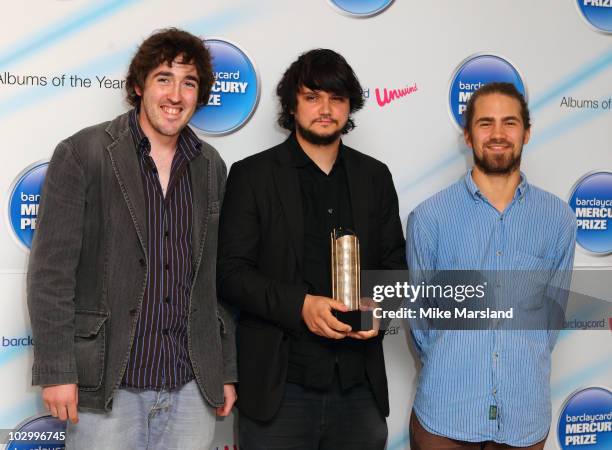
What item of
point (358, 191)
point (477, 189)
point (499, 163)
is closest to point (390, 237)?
point (358, 191)

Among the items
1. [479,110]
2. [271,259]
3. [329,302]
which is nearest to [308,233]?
[271,259]

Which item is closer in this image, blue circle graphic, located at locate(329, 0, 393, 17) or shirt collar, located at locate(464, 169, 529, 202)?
shirt collar, located at locate(464, 169, 529, 202)

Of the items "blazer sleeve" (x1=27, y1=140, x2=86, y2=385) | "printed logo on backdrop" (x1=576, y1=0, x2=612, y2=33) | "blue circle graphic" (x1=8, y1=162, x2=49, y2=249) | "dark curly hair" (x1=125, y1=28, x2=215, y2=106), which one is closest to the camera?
"blazer sleeve" (x1=27, y1=140, x2=86, y2=385)

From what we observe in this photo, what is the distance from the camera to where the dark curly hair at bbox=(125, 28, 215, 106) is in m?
2.02

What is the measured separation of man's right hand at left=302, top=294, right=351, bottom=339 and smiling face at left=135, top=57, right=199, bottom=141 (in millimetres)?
643

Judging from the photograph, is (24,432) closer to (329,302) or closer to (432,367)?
(329,302)

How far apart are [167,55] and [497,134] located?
109 centimetres

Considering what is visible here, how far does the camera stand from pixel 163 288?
1932 millimetres

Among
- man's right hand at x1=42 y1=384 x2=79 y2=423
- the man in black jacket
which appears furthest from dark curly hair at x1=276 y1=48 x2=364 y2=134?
man's right hand at x1=42 y1=384 x2=79 y2=423

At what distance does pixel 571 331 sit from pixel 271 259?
1.62 m

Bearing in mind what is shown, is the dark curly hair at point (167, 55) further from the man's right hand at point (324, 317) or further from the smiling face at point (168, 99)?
the man's right hand at point (324, 317)

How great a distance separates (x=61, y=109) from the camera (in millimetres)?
2422

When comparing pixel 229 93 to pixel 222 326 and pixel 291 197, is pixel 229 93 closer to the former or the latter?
pixel 291 197

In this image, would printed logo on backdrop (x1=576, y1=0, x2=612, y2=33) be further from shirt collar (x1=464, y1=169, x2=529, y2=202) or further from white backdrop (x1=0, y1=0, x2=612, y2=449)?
shirt collar (x1=464, y1=169, x2=529, y2=202)
